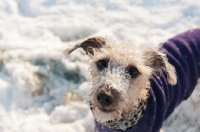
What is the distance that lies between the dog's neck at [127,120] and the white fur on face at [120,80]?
7cm

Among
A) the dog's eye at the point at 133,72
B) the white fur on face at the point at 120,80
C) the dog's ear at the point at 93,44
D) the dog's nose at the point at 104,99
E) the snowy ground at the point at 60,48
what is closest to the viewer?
the dog's nose at the point at 104,99

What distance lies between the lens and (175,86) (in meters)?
3.76

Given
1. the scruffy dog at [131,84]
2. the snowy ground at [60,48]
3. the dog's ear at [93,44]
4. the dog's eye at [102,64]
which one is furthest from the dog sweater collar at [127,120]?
the snowy ground at [60,48]

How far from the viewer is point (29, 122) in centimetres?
399

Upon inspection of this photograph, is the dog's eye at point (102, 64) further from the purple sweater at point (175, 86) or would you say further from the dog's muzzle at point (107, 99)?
the purple sweater at point (175, 86)

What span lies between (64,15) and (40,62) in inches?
50.4

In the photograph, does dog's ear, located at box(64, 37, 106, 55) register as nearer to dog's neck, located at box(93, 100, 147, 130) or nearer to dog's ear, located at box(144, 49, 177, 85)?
dog's ear, located at box(144, 49, 177, 85)

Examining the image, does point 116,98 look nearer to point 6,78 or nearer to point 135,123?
point 135,123

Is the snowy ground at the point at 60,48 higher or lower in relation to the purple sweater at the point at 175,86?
higher

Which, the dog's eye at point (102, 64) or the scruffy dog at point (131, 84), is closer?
the scruffy dog at point (131, 84)

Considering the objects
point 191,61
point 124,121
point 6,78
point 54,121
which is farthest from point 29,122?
point 191,61

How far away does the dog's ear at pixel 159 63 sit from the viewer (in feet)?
11.0

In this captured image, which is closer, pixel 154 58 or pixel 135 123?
pixel 135 123

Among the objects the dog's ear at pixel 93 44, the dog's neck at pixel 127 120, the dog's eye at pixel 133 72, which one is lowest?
the dog's neck at pixel 127 120
